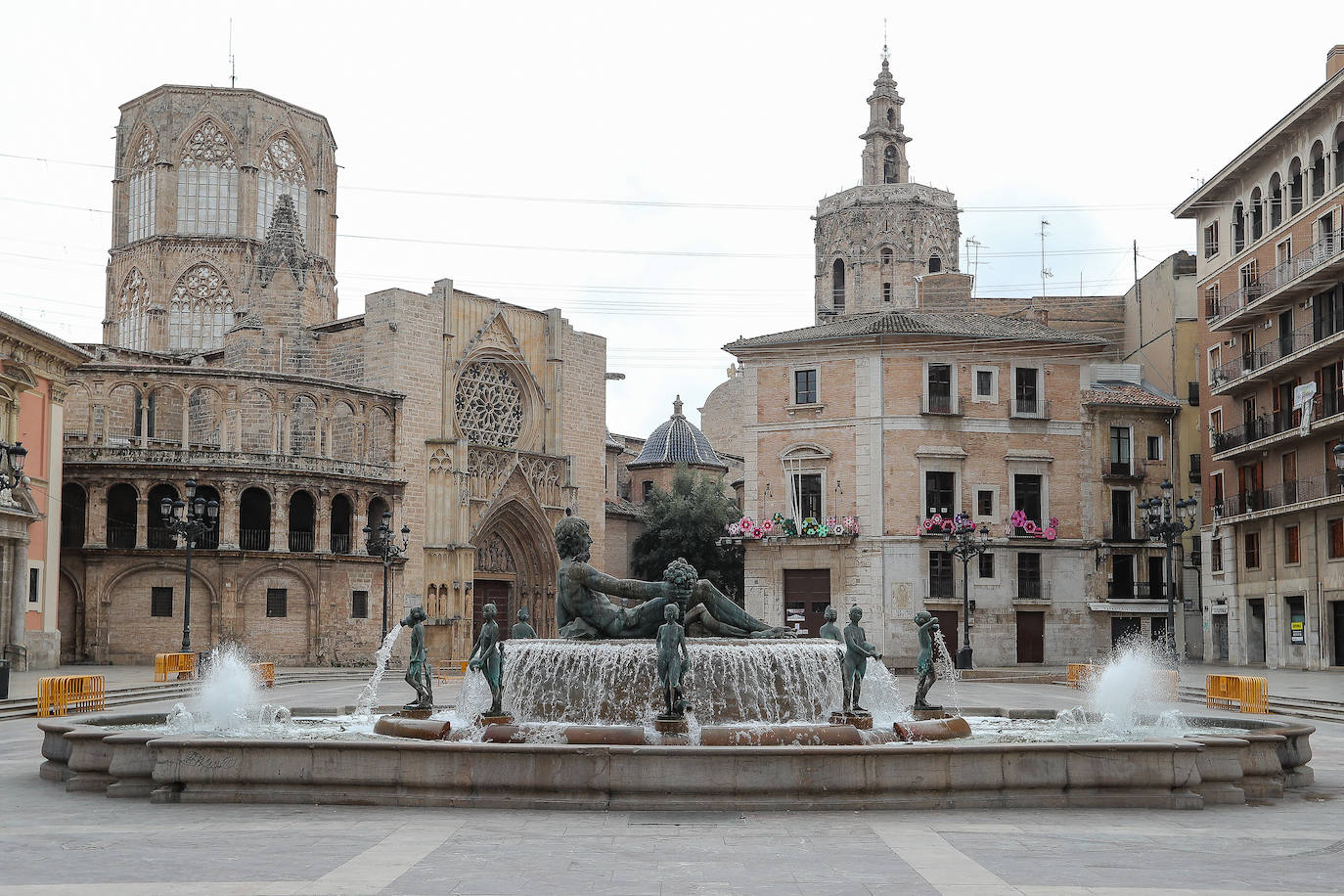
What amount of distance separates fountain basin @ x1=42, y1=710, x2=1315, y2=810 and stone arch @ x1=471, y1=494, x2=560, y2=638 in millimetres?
44822

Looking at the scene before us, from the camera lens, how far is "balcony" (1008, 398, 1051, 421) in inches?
1937

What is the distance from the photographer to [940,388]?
4881 centimetres

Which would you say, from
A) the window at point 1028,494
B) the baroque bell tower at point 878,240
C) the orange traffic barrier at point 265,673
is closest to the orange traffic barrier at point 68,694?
the orange traffic barrier at point 265,673

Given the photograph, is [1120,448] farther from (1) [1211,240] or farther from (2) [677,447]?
(2) [677,447]

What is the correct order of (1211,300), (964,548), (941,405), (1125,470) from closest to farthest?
(964,548)
(941,405)
(1125,470)
(1211,300)

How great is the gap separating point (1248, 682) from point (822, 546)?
24570mm

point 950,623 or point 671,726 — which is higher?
point 671,726

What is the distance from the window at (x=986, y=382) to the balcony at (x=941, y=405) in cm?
107

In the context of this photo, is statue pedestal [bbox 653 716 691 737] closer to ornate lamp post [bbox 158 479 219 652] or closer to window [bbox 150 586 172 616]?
ornate lamp post [bbox 158 479 219 652]

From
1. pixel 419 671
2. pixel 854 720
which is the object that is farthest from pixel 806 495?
pixel 854 720

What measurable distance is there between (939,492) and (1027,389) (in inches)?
203

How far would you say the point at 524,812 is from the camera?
1226 cm

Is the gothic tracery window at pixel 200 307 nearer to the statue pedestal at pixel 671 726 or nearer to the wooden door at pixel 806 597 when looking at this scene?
the wooden door at pixel 806 597

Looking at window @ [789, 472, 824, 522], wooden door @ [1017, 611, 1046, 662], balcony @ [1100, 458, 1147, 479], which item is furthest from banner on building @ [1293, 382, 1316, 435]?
window @ [789, 472, 824, 522]
